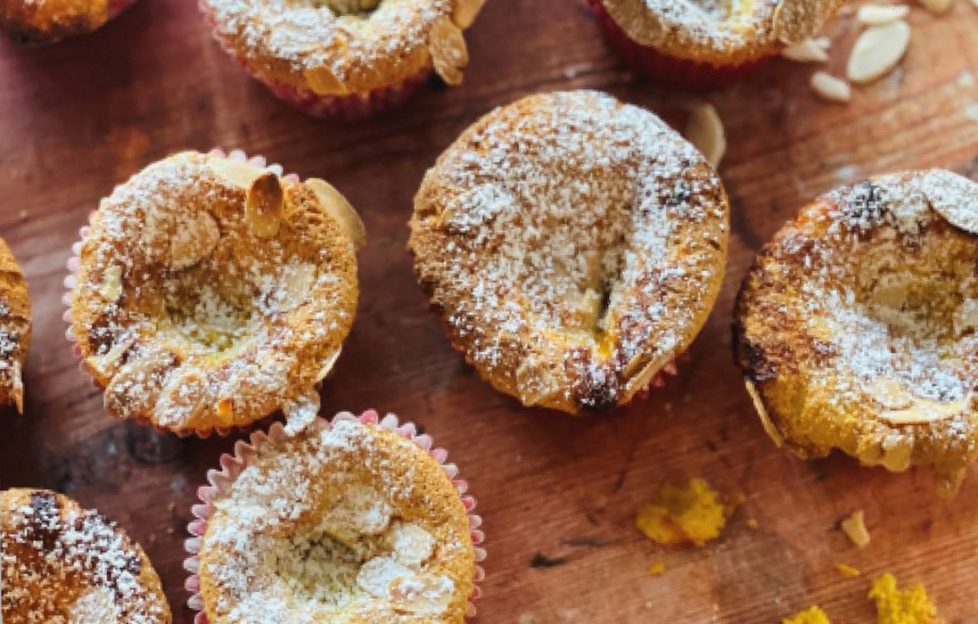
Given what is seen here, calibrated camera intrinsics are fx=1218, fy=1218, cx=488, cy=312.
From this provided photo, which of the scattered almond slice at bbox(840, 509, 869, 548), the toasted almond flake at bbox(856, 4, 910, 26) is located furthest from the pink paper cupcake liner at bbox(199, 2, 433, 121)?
the scattered almond slice at bbox(840, 509, 869, 548)

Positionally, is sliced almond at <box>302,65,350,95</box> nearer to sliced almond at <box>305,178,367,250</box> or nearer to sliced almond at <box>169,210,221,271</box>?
sliced almond at <box>305,178,367,250</box>

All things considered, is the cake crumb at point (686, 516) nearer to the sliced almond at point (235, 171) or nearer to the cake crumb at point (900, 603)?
the cake crumb at point (900, 603)

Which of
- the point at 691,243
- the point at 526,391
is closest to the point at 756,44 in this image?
the point at 691,243

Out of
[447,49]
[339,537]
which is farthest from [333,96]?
[339,537]

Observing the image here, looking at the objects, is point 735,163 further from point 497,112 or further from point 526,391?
point 526,391

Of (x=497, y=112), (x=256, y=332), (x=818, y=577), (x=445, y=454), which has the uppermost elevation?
(x=497, y=112)
